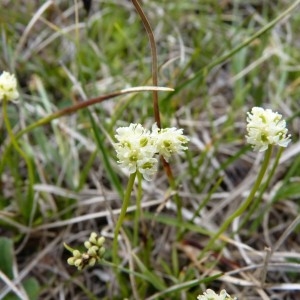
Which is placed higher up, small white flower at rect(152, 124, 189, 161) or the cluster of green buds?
small white flower at rect(152, 124, 189, 161)

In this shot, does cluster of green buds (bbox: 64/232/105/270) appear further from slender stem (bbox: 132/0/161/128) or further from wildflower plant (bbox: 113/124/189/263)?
slender stem (bbox: 132/0/161/128)

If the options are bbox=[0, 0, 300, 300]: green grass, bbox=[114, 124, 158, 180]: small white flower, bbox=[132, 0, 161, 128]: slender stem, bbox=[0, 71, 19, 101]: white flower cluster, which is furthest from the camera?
bbox=[0, 0, 300, 300]: green grass

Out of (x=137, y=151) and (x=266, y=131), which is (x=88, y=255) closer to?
(x=137, y=151)

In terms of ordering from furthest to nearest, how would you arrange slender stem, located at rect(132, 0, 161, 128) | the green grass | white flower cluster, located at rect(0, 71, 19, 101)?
the green grass
white flower cluster, located at rect(0, 71, 19, 101)
slender stem, located at rect(132, 0, 161, 128)

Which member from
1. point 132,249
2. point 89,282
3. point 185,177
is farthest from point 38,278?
point 185,177

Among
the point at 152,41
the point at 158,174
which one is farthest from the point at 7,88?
the point at 158,174

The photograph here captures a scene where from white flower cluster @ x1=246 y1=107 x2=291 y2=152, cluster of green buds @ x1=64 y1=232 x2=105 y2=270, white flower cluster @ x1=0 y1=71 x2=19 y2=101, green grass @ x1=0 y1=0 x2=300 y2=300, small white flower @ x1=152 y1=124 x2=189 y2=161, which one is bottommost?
green grass @ x1=0 y1=0 x2=300 y2=300

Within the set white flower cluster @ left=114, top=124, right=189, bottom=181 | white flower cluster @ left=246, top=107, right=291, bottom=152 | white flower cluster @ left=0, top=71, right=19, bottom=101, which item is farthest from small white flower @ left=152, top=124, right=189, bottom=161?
white flower cluster @ left=0, top=71, right=19, bottom=101

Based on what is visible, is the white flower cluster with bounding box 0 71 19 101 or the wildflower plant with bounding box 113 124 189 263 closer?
→ the wildflower plant with bounding box 113 124 189 263

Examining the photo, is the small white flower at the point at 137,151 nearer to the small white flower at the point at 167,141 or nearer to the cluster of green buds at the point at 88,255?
the small white flower at the point at 167,141
